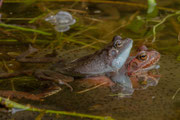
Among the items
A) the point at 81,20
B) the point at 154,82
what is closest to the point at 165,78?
the point at 154,82

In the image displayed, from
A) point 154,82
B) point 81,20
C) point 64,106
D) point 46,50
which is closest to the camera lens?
point 64,106

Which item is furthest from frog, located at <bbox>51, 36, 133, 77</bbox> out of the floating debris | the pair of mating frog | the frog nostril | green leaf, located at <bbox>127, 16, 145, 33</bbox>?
the floating debris

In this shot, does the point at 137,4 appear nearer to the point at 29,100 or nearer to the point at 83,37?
the point at 83,37

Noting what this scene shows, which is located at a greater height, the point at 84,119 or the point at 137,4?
the point at 137,4

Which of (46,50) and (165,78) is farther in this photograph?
(46,50)

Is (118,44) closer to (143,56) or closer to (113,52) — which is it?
(113,52)

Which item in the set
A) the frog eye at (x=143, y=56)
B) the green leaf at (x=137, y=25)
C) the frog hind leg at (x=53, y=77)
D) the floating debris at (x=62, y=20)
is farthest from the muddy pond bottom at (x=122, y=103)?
the floating debris at (x=62, y=20)

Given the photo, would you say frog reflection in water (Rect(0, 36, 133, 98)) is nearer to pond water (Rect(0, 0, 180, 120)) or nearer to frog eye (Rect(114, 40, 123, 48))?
frog eye (Rect(114, 40, 123, 48))

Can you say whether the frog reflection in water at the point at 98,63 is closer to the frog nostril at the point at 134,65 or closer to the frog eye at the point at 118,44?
the frog eye at the point at 118,44
